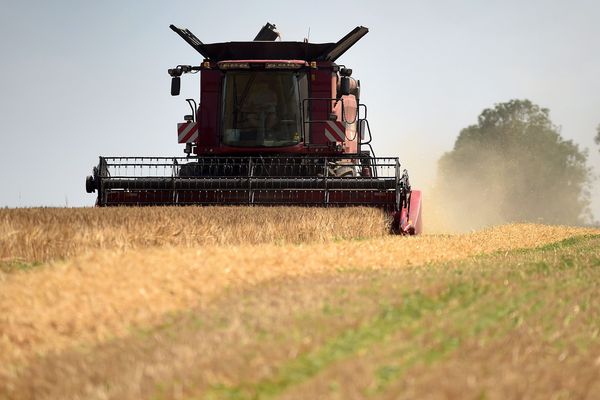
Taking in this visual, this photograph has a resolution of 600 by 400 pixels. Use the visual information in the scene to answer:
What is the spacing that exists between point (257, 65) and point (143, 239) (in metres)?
4.81

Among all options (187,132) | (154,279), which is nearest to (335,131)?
(187,132)

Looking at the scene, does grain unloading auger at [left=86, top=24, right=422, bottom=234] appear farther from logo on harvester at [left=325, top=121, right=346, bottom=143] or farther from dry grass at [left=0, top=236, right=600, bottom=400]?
→ dry grass at [left=0, top=236, right=600, bottom=400]

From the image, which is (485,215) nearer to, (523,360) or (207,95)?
(207,95)


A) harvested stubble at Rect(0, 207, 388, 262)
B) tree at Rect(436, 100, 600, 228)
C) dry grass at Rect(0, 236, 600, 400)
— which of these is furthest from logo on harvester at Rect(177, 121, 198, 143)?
tree at Rect(436, 100, 600, 228)

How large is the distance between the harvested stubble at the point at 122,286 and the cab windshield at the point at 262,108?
603 centimetres

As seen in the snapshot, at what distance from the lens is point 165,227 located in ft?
43.1

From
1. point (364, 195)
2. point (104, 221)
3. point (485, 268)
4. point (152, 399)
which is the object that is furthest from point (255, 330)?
point (364, 195)

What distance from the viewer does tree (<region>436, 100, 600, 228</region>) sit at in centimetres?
5922

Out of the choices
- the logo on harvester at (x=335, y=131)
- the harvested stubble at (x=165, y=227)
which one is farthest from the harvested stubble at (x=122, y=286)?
the logo on harvester at (x=335, y=131)

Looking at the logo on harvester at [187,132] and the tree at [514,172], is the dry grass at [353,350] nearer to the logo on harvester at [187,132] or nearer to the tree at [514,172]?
the logo on harvester at [187,132]

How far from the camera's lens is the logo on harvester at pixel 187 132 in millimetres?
17406

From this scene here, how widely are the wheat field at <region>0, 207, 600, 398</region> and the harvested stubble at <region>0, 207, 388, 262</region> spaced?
1 cm

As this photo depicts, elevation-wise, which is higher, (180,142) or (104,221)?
(180,142)

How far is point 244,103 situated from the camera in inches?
671
